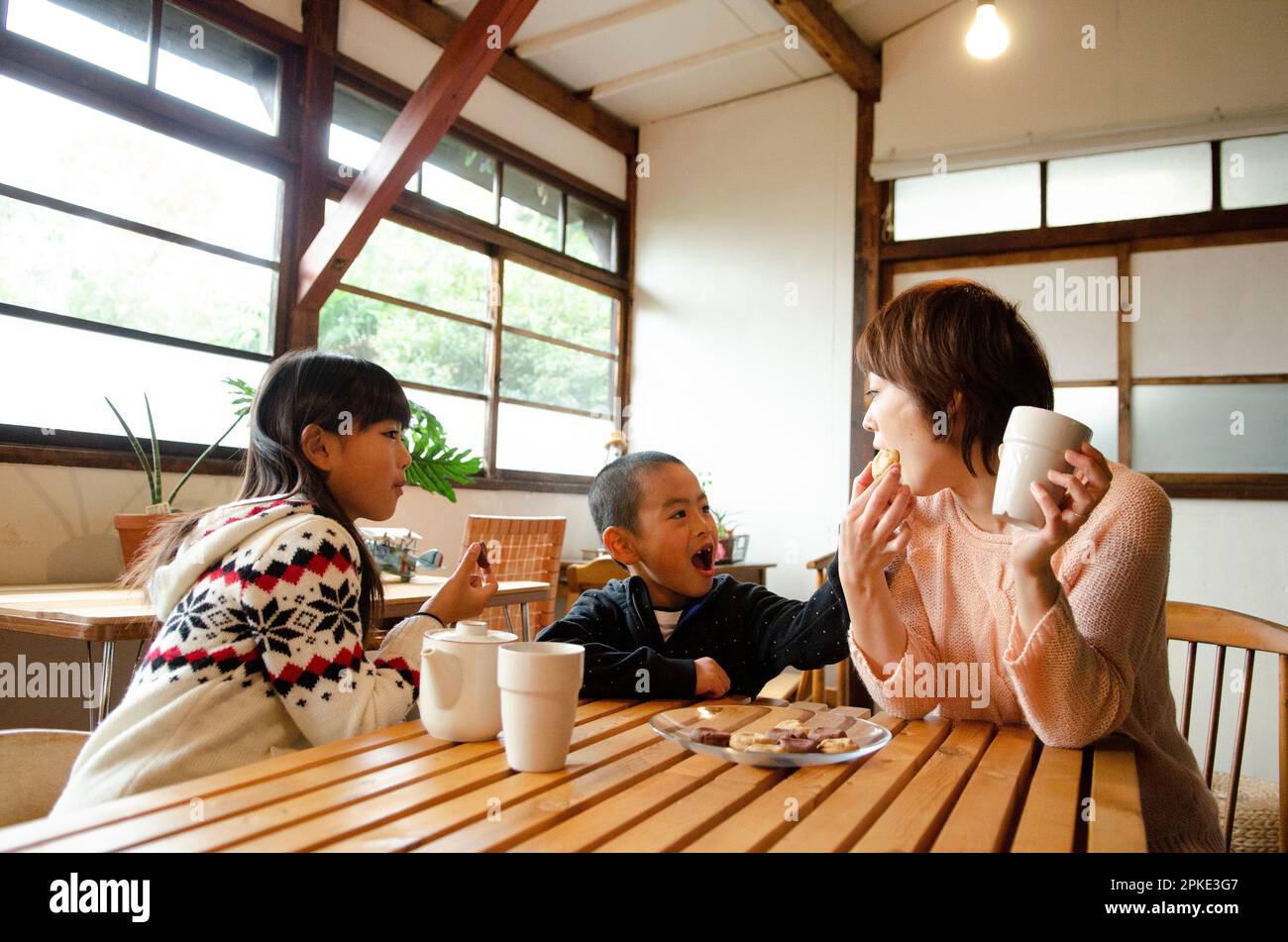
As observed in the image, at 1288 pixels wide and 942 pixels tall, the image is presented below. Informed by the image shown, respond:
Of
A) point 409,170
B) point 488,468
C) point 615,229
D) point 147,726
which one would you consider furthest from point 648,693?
point 615,229

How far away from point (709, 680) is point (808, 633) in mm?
200

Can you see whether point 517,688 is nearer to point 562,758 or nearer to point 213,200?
point 562,758

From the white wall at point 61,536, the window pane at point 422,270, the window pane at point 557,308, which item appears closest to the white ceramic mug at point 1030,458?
the white wall at point 61,536

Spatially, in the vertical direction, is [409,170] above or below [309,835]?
above

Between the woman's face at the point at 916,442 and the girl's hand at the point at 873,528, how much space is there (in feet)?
0.37

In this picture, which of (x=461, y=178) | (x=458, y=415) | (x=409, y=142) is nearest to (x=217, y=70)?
(x=409, y=142)

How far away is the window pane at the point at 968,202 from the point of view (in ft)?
15.1

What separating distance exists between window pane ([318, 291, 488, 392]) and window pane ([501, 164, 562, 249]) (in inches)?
26.3

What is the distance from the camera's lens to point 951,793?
736mm

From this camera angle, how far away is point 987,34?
3.34 meters

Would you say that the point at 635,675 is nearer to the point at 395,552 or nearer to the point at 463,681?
the point at 463,681

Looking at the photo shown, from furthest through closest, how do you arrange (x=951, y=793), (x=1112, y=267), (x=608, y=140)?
(x=608, y=140) → (x=1112, y=267) → (x=951, y=793)

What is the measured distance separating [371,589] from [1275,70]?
4739mm

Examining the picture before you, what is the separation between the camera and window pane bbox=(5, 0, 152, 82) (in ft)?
9.39
